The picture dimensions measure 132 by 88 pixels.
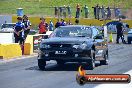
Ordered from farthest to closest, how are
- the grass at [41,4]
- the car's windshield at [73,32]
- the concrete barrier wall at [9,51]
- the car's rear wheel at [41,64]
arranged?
the grass at [41,4]
the concrete barrier wall at [9,51]
the car's windshield at [73,32]
the car's rear wheel at [41,64]

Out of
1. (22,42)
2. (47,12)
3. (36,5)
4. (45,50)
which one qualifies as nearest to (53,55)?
(45,50)

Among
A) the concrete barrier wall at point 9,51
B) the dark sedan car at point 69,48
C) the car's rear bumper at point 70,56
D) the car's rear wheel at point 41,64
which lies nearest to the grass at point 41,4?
the concrete barrier wall at point 9,51

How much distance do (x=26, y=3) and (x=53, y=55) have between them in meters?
59.0

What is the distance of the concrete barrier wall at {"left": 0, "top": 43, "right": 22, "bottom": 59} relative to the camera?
2350cm

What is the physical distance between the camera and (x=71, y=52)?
1706cm

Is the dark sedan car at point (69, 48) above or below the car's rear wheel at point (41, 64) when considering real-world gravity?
above

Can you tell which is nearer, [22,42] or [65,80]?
[65,80]

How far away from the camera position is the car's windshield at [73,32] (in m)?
18.2

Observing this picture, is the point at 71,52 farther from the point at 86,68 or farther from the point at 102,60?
the point at 102,60

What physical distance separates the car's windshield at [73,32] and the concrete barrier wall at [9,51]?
5.49 metres

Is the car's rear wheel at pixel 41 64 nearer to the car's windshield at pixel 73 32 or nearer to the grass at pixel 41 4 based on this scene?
the car's windshield at pixel 73 32

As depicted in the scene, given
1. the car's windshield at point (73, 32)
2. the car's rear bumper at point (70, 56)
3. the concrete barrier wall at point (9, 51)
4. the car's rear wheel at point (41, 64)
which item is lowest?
the concrete barrier wall at point (9, 51)

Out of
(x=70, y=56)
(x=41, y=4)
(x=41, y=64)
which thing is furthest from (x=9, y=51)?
(x=41, y=4)

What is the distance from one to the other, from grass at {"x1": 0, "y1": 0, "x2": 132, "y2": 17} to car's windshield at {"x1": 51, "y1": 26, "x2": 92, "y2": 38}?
48505 millimetres
